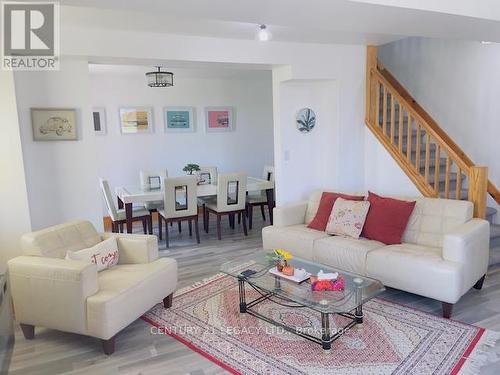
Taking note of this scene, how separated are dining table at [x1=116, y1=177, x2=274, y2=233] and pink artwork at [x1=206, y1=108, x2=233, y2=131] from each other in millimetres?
1646

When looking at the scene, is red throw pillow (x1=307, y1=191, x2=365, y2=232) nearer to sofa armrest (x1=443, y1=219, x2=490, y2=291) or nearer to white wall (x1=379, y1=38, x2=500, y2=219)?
sofa armrest (x1=443, y1=219, x2=490, y2=291)

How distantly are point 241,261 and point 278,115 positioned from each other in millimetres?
2180

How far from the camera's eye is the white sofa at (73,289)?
250cm

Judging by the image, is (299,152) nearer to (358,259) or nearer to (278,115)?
(278,115)

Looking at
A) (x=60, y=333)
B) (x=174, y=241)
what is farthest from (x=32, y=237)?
(x=174, y=241)

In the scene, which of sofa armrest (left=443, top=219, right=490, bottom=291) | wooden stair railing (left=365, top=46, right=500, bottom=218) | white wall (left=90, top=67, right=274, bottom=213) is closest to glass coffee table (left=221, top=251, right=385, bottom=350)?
sofa armrest (left=443, top=219, right=490, bottom=291)

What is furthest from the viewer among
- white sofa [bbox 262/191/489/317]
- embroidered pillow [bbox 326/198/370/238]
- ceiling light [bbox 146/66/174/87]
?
ceiling light [bbox 146/66/174/87]

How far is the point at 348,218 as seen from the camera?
12.2 ft

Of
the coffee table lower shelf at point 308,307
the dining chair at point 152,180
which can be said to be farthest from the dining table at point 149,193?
the coffee table lower shelf at point 308,307

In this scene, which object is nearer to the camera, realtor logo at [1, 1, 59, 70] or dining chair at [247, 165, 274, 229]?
realtor logo at [1, 1, 59, 70]

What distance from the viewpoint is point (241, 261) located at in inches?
125

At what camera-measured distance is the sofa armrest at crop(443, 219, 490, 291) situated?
9.48ft

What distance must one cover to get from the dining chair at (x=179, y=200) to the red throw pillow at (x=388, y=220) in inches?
89.7

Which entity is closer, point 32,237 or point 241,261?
point 32,237
